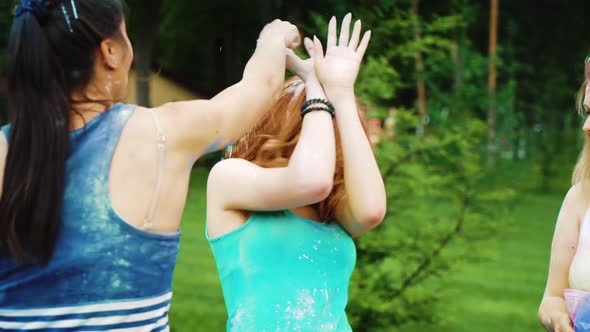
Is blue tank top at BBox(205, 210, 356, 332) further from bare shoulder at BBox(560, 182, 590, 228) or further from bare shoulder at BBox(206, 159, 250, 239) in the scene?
bare shoulder at BBox(560, 182, 590, 228)

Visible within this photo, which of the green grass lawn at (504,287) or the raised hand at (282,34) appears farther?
the green grass lawn at (504,287)

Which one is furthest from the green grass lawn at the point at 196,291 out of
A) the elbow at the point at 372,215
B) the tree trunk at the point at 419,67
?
the elbow at the point at 372,215

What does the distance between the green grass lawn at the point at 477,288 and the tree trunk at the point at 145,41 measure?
5.74ft

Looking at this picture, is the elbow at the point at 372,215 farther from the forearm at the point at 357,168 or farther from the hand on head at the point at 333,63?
the hand on head at the point at 333,63

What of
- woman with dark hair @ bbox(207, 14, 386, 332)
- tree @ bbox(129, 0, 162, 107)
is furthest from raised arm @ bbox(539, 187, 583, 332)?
tree @ bbox(129, 0, 162, 107)

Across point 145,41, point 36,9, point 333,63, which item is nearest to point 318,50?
point 333,63

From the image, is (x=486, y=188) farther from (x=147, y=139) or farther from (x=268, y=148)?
(x=147, y=139)

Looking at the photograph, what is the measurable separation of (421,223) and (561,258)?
330 cm

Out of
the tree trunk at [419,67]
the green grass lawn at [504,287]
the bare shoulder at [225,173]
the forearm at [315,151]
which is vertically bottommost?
the green grass lawn at [504,287]

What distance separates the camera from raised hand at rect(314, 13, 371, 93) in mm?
1982

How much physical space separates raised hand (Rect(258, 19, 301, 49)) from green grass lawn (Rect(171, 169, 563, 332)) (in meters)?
4.27

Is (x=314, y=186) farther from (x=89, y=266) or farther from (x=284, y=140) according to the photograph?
(x=89, y=266)

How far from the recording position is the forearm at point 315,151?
1.84 meters

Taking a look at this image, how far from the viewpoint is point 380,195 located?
1.97m
